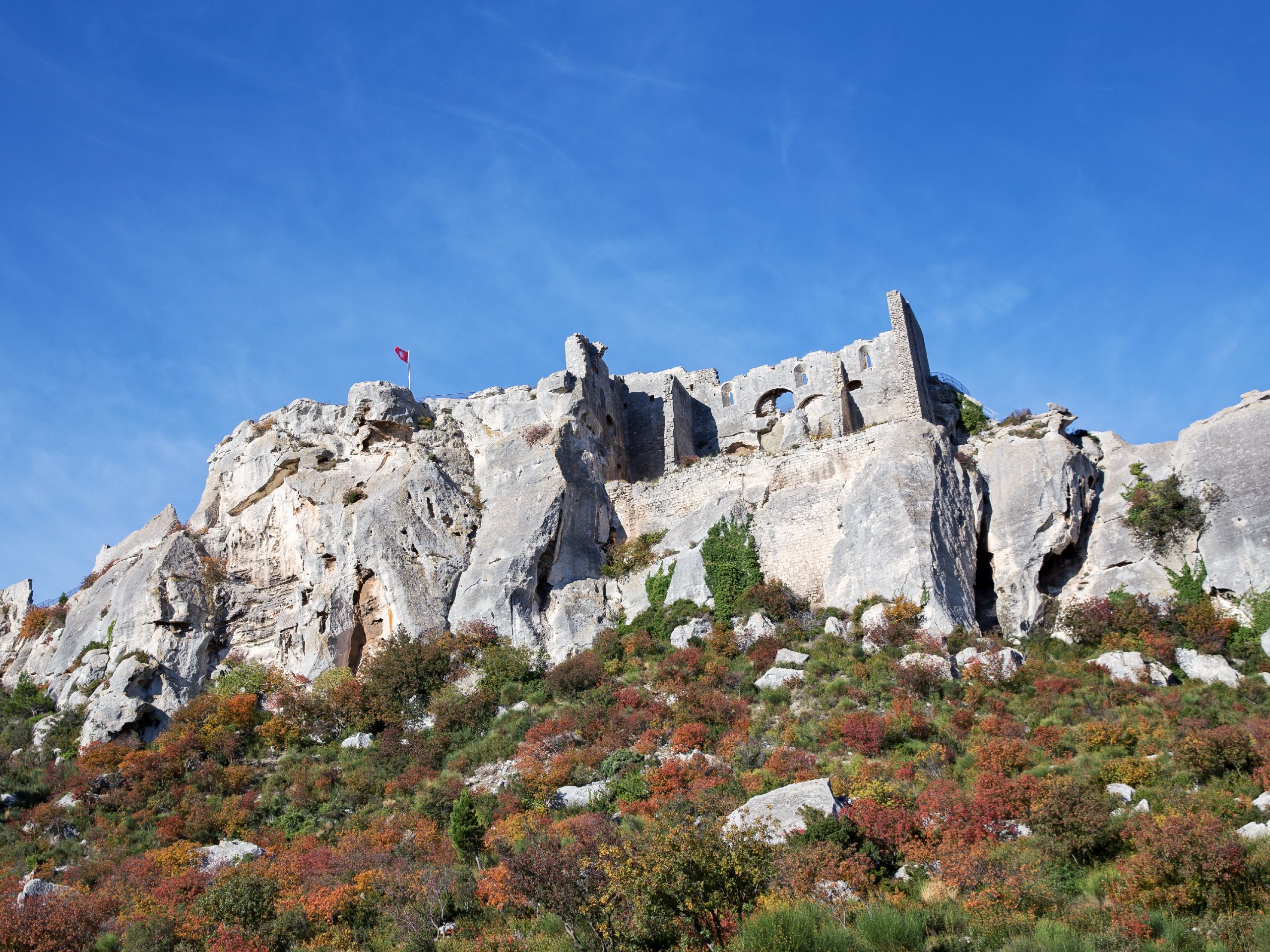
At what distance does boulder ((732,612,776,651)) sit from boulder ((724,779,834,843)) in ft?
37.4

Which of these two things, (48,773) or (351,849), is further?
(48,773)

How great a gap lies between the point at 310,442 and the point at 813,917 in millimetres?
35074

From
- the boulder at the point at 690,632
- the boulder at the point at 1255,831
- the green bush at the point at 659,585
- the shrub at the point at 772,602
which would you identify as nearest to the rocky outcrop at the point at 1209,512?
the shrub at the point at 772,602

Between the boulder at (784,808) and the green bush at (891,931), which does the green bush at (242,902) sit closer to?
the boulder at (784,808)

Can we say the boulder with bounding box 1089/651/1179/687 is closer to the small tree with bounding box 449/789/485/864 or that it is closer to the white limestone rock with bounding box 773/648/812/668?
the white limestone rock with bounding box 773/648/812/668

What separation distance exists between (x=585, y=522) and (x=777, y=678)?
12.6 m

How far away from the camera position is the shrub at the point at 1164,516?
110ft

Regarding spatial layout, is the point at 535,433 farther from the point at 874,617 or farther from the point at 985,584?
the point at 985,584

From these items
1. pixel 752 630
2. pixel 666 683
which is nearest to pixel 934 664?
pixel 752 630

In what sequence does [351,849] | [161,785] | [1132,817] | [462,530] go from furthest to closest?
[462,530] < [161,785] < [351,849] < [1132,817]

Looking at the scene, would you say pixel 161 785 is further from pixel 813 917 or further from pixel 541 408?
pixel 813 917

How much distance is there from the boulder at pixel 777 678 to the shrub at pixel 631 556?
9.72 meters

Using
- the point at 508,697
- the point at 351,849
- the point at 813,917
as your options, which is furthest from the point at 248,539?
the point at 813,917

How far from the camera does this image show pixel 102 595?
144ft
